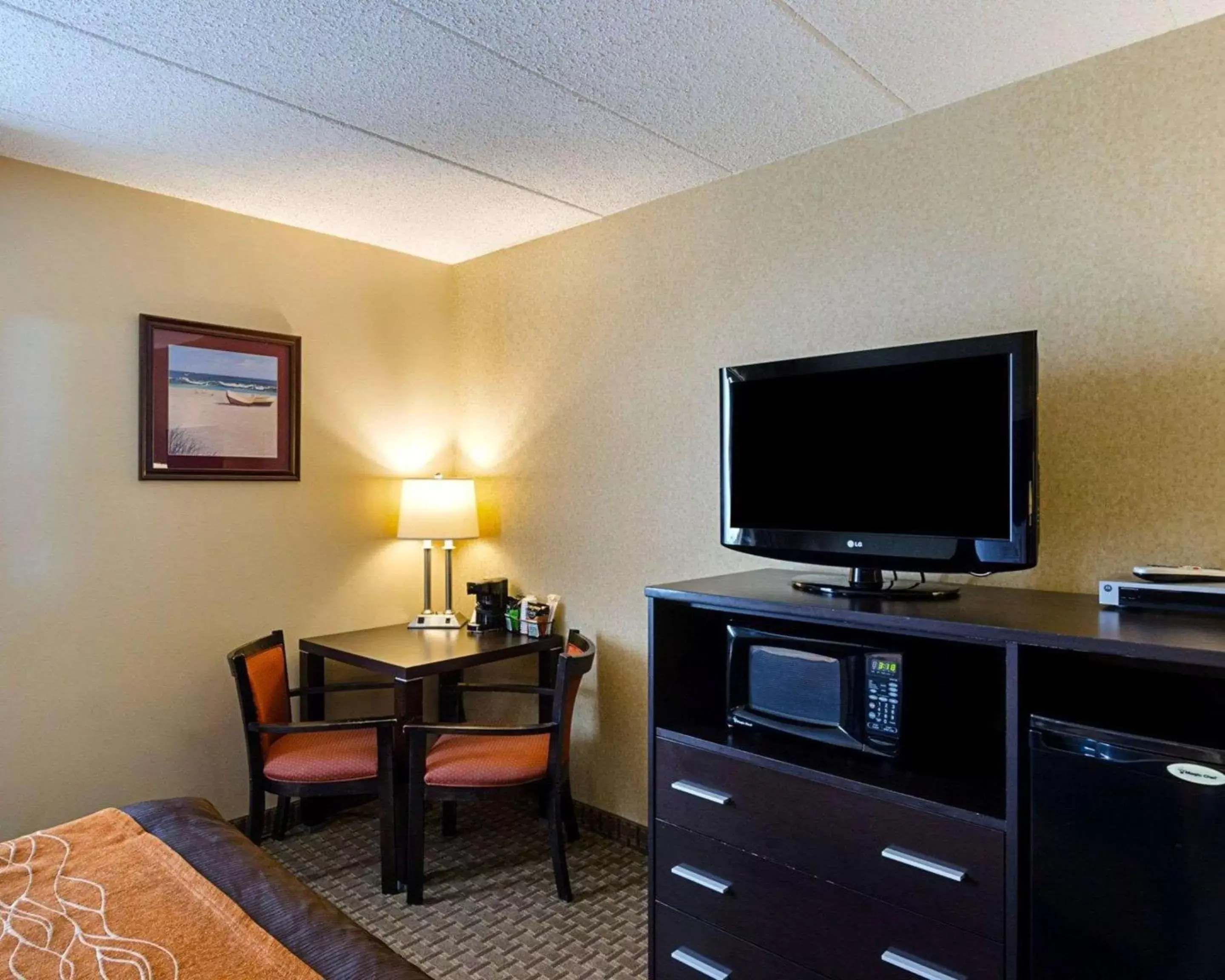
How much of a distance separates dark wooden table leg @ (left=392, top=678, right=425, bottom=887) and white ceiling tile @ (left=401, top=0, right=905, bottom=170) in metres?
1.97

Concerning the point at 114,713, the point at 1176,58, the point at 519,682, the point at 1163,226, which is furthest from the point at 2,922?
the point at 1176,58

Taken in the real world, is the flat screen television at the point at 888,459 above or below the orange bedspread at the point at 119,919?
above

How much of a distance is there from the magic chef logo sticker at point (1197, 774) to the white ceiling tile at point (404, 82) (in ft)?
6.64

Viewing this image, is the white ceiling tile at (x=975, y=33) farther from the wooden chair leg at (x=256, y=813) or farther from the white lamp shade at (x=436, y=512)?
the wooden chair leg at (x=256, y=813)

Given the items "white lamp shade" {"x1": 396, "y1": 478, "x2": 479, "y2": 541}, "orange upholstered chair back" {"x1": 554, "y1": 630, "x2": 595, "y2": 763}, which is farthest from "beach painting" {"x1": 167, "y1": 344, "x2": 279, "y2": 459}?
"orange upholstered chair back" {"x1": 554, "y1": 630, "x2": 595, "y2": 763}

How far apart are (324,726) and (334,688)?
0.49 meters

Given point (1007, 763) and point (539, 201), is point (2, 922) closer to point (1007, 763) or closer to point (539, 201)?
point (1007, 763)

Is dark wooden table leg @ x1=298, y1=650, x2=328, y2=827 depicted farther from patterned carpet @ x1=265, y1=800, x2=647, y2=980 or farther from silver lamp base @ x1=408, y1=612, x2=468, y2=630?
silver lamp base @ x1=408, y1=612, x2=468, y2=630

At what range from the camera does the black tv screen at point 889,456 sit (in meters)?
1.70

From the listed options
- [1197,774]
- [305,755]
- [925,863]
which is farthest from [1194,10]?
[305,755]

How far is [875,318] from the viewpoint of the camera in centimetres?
237

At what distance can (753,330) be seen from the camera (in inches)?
105

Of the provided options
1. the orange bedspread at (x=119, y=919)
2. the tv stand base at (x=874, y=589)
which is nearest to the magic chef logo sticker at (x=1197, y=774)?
the tv stand base at (x=874, y=589)

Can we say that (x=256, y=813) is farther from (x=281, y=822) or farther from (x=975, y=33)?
(x=975, y=33)
